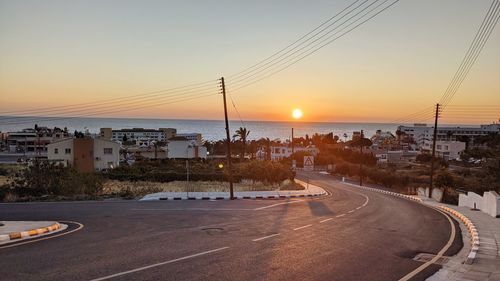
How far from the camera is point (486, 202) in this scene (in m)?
28.4

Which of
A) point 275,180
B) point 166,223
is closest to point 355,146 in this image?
point 275,180

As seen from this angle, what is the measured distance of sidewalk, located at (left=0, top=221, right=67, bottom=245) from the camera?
51.1 ft

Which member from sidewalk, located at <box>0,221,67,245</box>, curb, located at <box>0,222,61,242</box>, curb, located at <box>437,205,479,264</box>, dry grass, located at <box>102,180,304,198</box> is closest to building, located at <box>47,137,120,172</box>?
dry grass, located at <box>102,180,304,198</box>

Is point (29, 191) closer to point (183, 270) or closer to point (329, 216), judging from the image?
point (329, 216)

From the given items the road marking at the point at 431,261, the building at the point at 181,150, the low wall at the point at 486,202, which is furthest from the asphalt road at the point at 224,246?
the building at the point at 181,150

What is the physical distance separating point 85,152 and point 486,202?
6944 centimetres

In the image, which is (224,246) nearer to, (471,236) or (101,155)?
(471,236)

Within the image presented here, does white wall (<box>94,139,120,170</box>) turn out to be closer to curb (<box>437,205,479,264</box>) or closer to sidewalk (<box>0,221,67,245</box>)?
curb (<box>437,205,479,264</box>)

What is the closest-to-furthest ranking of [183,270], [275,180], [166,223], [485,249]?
[183,270] → [485,249] → [166,223] → [275,180]

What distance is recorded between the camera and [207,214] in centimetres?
2364

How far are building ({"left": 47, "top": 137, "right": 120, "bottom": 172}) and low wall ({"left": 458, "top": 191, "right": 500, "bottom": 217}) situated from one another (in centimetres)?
6126

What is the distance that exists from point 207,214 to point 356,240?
929 cm

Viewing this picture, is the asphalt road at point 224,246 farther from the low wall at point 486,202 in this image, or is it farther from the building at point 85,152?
the building at point 85,152

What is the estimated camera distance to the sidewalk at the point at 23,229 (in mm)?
15586
